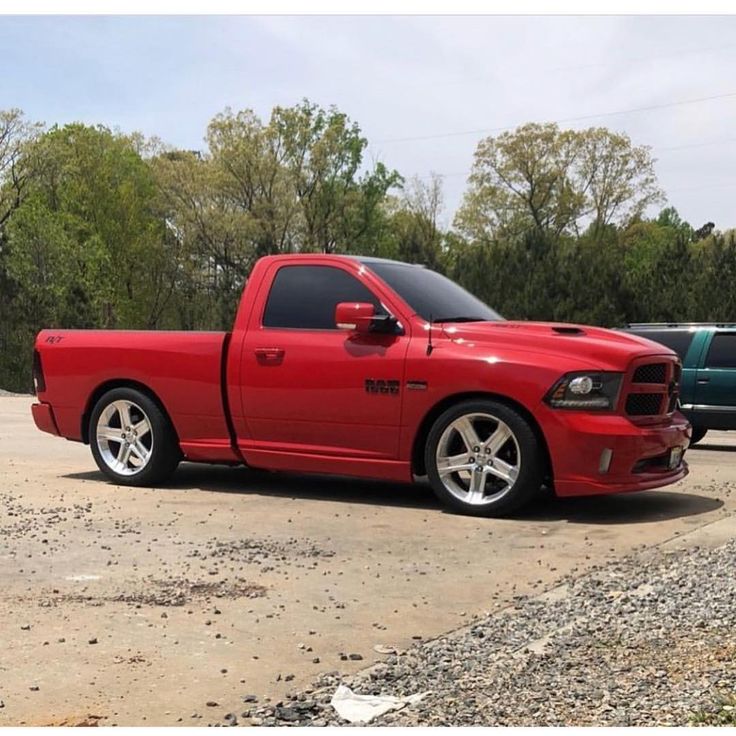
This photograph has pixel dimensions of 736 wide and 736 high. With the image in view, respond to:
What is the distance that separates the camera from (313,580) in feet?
19.1

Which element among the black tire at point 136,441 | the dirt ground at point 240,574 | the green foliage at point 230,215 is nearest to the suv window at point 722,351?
the dirt ground at point 240,574

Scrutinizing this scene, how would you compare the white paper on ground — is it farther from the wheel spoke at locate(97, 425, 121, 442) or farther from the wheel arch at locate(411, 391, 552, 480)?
the wheel spoke at locate(97, 425, 121, 442)

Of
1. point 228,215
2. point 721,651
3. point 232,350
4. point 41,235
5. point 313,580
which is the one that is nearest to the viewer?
point 721,651

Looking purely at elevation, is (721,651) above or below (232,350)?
below

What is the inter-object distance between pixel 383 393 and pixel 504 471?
3.68 ft

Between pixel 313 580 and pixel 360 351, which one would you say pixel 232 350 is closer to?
pixel 360 351

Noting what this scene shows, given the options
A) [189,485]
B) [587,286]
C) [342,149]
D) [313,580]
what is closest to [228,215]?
[342,149]

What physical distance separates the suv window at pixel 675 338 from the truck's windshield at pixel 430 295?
222 inches

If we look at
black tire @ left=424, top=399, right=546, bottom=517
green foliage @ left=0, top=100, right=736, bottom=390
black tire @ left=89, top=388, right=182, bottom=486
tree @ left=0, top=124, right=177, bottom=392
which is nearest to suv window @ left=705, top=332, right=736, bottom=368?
black tire @ left=424, top=399, right=546, bottom=517

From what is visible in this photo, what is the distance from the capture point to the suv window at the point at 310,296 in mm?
8391

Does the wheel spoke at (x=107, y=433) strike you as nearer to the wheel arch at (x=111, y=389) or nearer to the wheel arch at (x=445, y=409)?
the wheel arch at (x=111, y=389)

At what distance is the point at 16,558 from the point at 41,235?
44.0 metres

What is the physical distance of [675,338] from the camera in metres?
14.0

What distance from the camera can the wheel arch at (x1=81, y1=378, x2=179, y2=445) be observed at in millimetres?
9148
